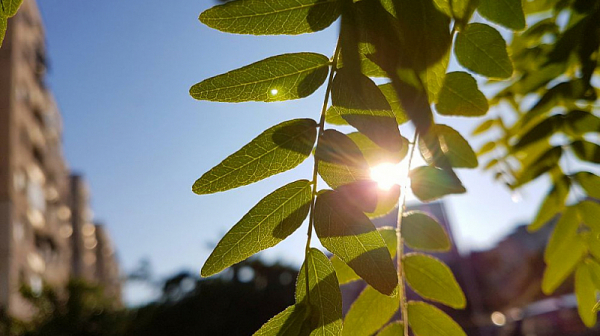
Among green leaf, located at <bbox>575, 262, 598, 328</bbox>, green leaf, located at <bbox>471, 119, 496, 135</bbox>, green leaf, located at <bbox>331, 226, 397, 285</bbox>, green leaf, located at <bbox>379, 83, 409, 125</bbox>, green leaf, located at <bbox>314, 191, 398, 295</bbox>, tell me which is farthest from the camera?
green leaf, located at <bbox>471, 119, 496, 135</bbox>

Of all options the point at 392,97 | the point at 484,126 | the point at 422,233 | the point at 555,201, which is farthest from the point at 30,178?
the point at 392,97

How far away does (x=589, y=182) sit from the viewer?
3.19 ft

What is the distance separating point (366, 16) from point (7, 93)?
1831cm

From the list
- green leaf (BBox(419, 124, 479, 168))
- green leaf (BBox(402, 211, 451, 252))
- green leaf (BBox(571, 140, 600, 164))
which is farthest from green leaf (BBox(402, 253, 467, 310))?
green leaf (BBox(571, 140, 600, 164))

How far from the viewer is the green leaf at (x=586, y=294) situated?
2.97 ft

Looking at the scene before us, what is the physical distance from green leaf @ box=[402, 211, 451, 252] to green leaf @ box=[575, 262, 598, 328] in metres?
0.30

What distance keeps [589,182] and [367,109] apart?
2.07ft

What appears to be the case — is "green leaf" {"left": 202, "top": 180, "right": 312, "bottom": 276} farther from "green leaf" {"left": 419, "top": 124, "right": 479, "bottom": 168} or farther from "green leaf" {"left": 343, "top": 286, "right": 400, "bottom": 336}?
"green leaf" {"left": 419, "top": 124, "right": 479, "bottom": 168}

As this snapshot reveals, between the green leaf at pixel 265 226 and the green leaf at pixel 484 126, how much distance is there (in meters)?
1.07

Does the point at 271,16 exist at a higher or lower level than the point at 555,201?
higher

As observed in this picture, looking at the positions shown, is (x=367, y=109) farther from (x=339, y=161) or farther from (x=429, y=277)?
(x=429, y=277)

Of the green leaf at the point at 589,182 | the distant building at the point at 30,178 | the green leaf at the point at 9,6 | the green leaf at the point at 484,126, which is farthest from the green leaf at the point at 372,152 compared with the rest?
the distant building at the point at 30,178

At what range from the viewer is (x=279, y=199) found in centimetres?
57

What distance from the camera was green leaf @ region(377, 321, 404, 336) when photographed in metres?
0.67
